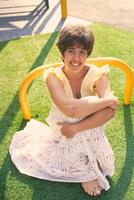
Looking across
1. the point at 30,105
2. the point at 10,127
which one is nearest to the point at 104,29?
the point at 30,105

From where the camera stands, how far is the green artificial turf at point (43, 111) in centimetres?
357

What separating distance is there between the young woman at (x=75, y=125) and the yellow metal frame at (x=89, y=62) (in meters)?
0.37

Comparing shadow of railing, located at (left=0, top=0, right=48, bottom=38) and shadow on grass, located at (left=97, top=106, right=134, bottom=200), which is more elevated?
shadow on grass, located at (left=97, top=106, right=134, bottom=200)

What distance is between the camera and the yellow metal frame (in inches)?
155

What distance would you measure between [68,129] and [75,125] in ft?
0.25

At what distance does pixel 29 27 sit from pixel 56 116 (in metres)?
3.99

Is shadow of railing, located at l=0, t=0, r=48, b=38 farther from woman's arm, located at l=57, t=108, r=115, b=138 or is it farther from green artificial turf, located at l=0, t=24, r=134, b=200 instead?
woman's arm, located at l=57, t=108, r=115, b=138

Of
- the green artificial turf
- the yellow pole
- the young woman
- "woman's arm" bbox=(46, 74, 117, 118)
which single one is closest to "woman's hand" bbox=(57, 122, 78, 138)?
the young woman

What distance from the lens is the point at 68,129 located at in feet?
10.8

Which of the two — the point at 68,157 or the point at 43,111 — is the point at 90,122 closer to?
the point at 68,157

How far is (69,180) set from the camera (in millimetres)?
3623

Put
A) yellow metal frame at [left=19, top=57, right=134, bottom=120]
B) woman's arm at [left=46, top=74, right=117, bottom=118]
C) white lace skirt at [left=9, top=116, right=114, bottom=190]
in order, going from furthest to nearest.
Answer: yellow metal frame at [left=19, top=57, right=134, bottom=120]
white lace skirt at [left=9, top=116, right=114, bottom=190]
woman's arm at [left=46, top=74, right=117, bottom=118]

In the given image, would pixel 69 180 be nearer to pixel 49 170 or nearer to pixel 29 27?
pixel 49 170

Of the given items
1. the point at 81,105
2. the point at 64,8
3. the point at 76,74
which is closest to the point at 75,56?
the point at 76,74
